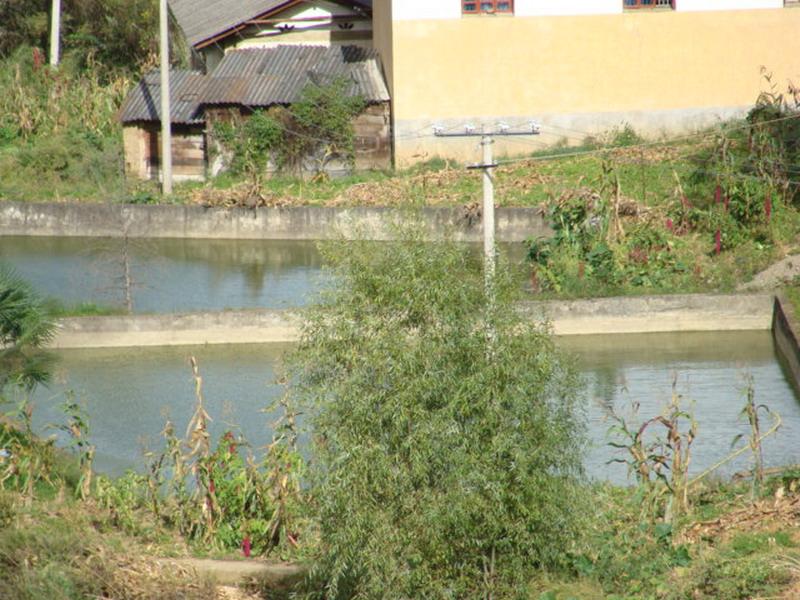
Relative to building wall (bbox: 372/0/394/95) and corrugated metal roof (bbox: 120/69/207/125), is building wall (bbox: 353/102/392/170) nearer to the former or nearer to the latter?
building wall (bbox: 372/0/394/95)

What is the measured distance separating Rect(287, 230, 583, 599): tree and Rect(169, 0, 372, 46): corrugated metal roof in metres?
29.0

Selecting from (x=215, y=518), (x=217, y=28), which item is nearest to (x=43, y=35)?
(x=217, y=28)

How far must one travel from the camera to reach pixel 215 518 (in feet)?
47.0

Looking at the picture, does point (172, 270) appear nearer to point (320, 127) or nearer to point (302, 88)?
point (320, 127)

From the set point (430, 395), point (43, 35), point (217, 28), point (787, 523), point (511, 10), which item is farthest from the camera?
point (43, 35)

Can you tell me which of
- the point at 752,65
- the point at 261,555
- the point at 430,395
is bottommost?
the point at 261,555

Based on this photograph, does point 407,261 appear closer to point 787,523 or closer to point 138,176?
point 787,523

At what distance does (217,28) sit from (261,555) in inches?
1090

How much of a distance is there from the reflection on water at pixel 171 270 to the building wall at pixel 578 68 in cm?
627

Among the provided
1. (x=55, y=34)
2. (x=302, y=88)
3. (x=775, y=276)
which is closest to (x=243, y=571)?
(x=775, y=276)

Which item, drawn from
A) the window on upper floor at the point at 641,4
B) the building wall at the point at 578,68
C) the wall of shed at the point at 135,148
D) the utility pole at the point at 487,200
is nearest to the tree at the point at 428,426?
the utility pole at the point at 487,200

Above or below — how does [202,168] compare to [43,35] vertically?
below

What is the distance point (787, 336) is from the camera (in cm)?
2181

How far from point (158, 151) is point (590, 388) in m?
19.5
